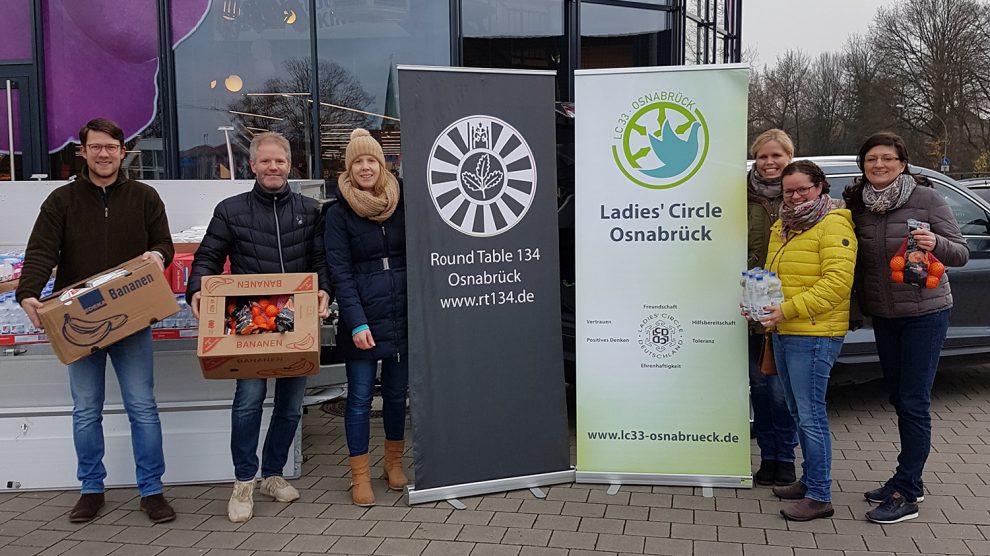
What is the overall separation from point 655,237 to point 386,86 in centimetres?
483

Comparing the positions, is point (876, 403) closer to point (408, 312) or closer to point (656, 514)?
point (656, 514)

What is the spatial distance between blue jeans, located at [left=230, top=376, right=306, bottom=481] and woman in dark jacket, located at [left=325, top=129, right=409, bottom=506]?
30cm

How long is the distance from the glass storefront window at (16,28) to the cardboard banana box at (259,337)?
5.56m

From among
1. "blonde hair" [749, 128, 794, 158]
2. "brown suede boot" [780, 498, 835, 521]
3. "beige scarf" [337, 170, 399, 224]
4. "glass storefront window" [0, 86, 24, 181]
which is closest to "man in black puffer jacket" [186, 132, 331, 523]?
"beige scarf" [337, 170, 399, 224]

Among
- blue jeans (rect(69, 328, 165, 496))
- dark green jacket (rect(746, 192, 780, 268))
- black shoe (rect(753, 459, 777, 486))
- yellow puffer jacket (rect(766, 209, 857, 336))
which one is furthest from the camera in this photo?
black shoe (rect(753, 459, 777, 486))

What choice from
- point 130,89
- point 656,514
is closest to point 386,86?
point 130,89

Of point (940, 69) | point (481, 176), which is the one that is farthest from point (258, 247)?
point (940, 69)

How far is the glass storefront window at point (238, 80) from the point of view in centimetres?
796

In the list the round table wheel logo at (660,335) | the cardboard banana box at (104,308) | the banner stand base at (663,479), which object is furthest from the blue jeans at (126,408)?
the round table wheel logo at (660,335)

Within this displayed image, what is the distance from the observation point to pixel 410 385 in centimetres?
407

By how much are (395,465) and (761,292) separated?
2.09m

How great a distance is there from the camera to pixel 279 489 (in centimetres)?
424

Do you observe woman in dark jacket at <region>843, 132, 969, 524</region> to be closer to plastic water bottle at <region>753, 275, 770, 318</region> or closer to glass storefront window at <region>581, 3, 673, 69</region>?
plastic water bottle at <region>753, 275, 770, 318</region>

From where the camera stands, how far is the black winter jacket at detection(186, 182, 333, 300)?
3.92 m
